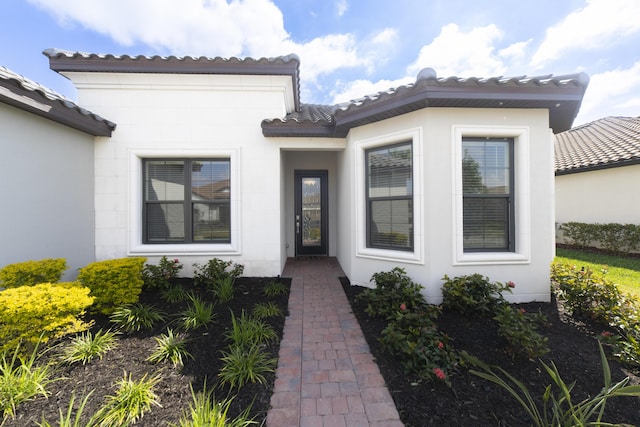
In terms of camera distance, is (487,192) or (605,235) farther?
(605,235)

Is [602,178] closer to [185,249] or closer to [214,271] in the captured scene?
[214,271]

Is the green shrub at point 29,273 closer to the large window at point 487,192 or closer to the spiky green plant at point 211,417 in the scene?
the spiky green plant at point 211,417

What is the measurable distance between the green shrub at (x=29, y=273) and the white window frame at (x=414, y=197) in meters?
4.79

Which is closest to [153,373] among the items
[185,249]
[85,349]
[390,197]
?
[85,349]

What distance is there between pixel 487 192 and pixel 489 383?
3.07m

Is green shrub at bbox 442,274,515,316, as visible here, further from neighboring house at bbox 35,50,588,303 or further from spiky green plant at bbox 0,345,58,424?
spiky green plant at bbox 0,345,58,424

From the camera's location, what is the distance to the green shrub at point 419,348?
2.44m

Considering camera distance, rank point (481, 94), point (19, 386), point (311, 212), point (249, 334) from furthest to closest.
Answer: point (311, 212), point (481, 94), point (249, 334), point (19, 386)

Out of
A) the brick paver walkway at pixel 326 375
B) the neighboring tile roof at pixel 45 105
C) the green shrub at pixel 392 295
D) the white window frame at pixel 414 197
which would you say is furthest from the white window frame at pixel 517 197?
the neighboring tile roof at pixel 45 105

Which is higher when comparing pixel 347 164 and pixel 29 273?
pixel 347 164

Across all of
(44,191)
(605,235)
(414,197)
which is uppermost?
(44,191)

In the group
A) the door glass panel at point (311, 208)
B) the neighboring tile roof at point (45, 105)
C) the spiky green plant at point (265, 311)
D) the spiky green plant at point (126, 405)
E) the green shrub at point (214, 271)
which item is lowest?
the spiky green plant at point (126, 405)

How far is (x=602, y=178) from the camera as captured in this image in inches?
355

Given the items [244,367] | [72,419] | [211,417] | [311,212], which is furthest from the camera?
[311,212]
